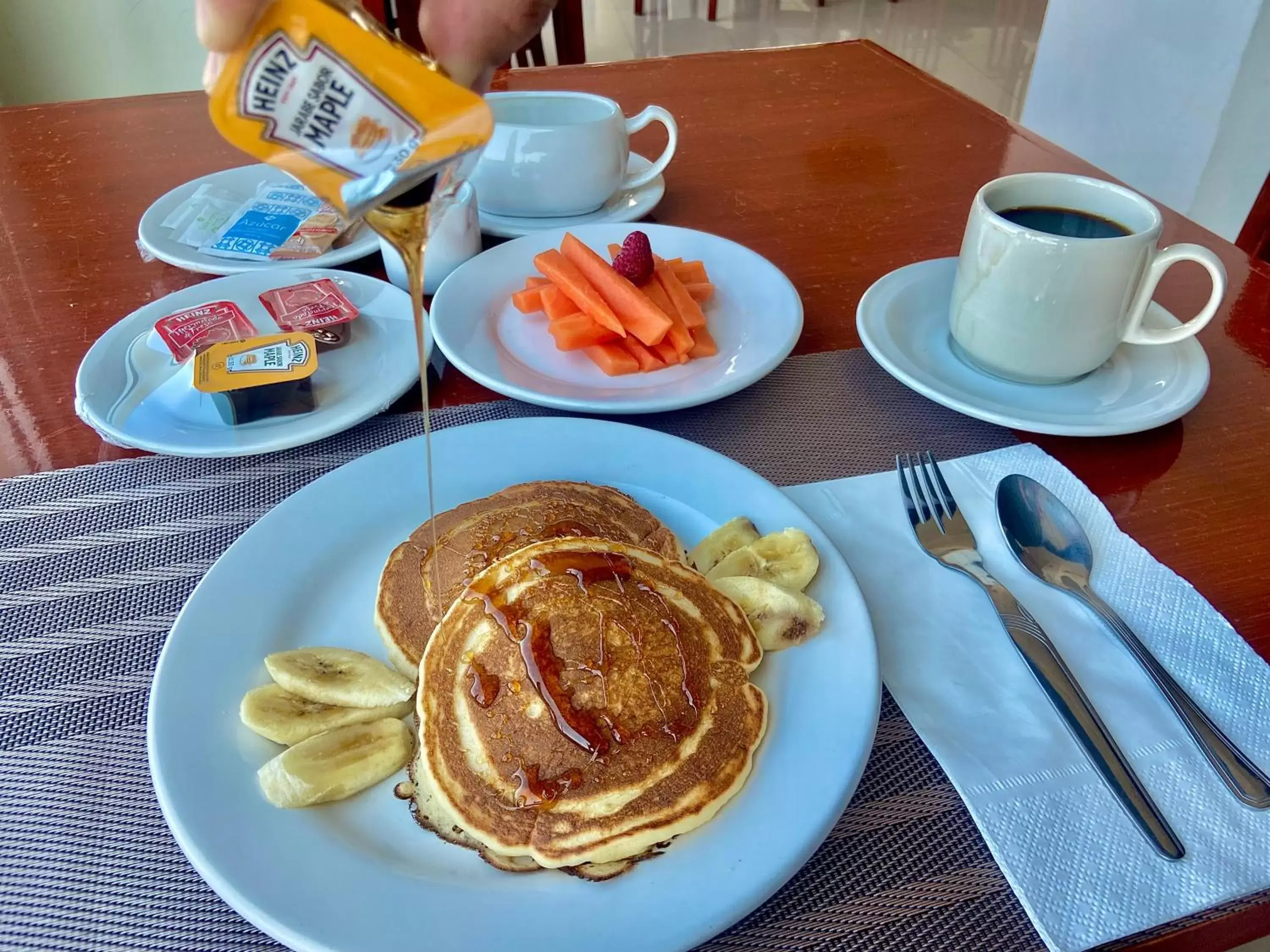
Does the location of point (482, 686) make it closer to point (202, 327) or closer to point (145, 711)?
point (145, 711)

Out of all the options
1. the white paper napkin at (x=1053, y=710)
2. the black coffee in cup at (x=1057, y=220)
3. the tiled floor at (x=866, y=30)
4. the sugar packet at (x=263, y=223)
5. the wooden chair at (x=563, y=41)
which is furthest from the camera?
the tiled floor at (x=866, y=30)

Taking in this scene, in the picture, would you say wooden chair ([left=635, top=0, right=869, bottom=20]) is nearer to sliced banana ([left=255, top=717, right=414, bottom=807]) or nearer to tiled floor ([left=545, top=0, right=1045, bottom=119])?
tiled floor ([left=545, top=0, right=1045, bottom=119])

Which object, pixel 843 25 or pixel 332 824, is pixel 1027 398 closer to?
pixel 332 824

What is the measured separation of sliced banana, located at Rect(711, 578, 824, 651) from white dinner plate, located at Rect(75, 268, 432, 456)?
21.6 inches

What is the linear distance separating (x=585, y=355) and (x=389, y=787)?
66 cm

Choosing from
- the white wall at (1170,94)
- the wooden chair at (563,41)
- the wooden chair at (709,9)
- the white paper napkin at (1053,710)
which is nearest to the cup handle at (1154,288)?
the white paper napkin at (1053,710)

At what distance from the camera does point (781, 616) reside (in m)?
0.78

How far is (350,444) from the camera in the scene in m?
1.08

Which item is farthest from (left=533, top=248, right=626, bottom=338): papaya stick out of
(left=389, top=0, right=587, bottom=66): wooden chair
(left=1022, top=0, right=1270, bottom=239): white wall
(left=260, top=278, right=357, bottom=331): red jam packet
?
(left=1022, top=0, right=1270, bottom=239): white wall

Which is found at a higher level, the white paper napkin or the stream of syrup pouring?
the stream of syrup pouring

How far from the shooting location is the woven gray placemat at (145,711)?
2.04ft

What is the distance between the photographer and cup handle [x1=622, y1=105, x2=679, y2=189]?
152cm

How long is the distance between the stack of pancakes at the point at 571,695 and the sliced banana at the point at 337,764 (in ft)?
0.08

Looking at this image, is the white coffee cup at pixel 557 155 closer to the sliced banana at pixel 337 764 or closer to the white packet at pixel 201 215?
the white packet at pixel 201 215
